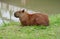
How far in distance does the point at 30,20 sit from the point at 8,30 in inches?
38.8

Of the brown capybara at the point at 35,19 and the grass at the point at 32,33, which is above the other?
the brown capybara at the point at 35,19

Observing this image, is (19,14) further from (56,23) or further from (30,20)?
(56,23)

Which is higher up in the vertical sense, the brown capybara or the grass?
the brown capybara

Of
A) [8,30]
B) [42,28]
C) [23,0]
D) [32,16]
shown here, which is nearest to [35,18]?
[32,16]

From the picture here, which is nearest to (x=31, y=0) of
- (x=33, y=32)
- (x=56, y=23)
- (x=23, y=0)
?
(x=23, y=0)

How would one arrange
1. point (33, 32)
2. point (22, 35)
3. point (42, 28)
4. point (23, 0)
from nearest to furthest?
point (22, 35)
point (33, 32)
point (42, 28)
point (23, 0)

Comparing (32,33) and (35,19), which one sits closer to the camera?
(32,33)

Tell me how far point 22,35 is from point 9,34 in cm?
34

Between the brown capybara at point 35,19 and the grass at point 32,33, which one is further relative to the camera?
the brown capybara at point 35,19

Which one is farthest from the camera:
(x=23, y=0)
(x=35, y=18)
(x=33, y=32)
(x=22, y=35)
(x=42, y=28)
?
(x=23, y=0)

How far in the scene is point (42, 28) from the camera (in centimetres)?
623

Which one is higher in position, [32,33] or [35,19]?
[35,19]

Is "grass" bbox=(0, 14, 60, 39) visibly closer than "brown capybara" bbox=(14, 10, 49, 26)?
Yes

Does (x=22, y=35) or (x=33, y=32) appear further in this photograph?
(x=33, y=32)
